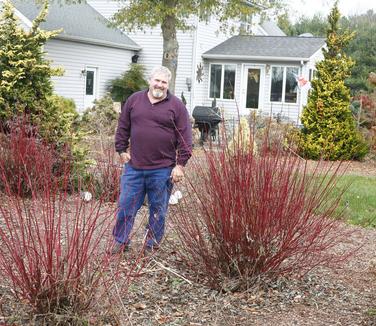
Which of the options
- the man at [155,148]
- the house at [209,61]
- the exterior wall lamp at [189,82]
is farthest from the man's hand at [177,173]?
the exterior wall lamp at [189,82]

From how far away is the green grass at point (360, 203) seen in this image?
808 centimetres

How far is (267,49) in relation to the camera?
27.0 m

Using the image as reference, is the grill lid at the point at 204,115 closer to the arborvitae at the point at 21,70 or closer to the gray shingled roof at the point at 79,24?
the gray shingled roof at the point at 79,24

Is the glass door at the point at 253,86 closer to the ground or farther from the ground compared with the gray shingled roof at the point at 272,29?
closer to the ground

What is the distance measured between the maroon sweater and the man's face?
106 millimetres

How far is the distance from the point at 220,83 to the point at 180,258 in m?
22.8

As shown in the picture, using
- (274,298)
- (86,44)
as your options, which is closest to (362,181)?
(274,298)

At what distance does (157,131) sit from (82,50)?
727 inches

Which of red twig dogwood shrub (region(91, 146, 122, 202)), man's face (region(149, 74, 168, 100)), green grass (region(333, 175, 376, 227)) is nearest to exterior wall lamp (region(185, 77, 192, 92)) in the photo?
green grass (region(333, 175, 376, 227))

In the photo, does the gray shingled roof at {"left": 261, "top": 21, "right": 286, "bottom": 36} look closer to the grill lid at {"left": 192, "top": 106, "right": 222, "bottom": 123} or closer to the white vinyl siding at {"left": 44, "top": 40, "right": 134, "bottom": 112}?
the white vinyl siding at {"left": 44, "top": 40, "right": 134, "bottom": 112}

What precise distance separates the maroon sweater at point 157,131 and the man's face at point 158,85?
0.35ft

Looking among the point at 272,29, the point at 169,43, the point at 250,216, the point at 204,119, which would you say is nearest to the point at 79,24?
the point at 169,43

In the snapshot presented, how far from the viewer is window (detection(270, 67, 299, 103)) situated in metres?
26.4

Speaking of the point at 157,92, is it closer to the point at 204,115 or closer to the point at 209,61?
the point at 204,115
